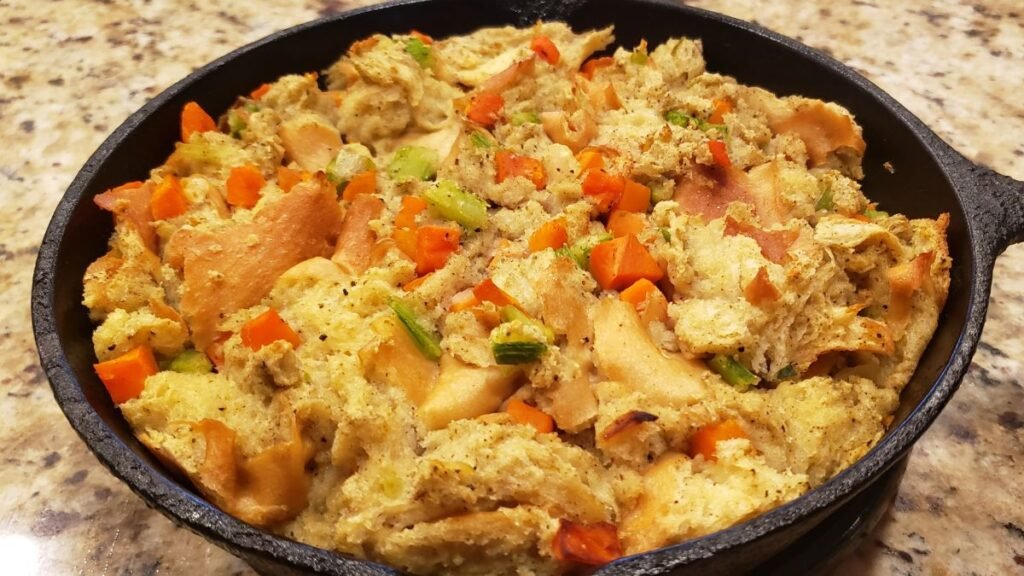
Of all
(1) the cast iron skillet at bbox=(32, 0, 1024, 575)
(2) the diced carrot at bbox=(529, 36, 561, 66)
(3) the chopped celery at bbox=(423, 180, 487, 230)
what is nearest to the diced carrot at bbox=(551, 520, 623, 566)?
(1) the cast iron skillet at bbox=(32, 0, 1024, 575)

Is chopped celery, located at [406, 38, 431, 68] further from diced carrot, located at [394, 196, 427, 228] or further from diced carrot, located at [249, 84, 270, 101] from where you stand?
diced carrot, located at [394, 196, 427, 228]

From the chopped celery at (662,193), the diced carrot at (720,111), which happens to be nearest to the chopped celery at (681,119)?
the diced carrot at (720,111)

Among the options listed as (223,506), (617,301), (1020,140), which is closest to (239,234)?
(223,506)

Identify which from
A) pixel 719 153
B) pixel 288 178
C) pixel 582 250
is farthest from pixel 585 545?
pixel 288 178

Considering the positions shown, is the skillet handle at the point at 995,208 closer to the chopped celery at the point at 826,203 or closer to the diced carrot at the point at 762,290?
the chopped celery at the point at 826,203

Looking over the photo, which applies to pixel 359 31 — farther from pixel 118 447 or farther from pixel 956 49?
pixel 956 49

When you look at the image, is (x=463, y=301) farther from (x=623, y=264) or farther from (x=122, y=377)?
(x=122, y=377)
